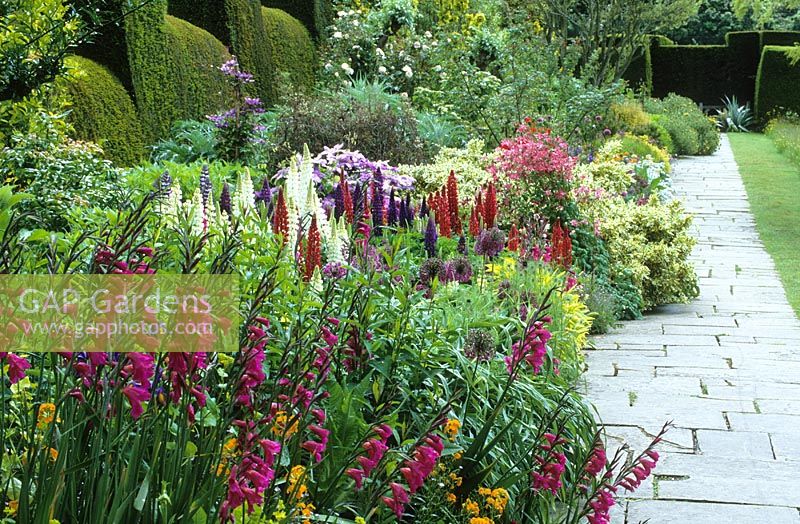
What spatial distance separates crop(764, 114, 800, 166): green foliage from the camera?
65.7ft

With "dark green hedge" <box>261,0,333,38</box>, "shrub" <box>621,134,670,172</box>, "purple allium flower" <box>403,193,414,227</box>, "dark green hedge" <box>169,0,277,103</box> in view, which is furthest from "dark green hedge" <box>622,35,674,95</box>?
"purple allium flower" <box>403,193,414,227</box>

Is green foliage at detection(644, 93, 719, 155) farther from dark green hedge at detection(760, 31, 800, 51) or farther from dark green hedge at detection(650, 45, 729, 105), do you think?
dark green hedge at detection(760, 31, 800, 51)

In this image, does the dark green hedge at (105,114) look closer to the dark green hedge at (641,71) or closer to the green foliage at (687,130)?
the green foliage at (687,130)

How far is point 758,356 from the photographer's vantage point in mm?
5922

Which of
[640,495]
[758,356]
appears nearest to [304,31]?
[758,356]

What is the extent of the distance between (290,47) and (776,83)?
18541 millimetres

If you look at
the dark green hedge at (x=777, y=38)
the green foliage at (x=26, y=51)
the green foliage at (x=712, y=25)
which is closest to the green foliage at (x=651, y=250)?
the green foliage at (x=26, y=51)

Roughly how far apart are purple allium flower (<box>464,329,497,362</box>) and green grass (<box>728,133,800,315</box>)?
4.49 m

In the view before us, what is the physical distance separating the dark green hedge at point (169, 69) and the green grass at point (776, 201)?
21.3 ft

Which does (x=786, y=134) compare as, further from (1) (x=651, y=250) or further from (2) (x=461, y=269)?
(2) (x=461, y=269)

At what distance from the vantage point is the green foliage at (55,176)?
607 centimetres

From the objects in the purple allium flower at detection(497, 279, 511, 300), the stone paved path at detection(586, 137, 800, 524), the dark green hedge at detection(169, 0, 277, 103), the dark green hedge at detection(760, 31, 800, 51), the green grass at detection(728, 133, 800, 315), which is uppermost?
the dark green hedge at detection(760, 31, 800, 51)

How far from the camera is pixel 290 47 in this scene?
15.2 metres

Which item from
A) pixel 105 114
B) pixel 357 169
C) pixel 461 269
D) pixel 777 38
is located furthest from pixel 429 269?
pixel 777 38
